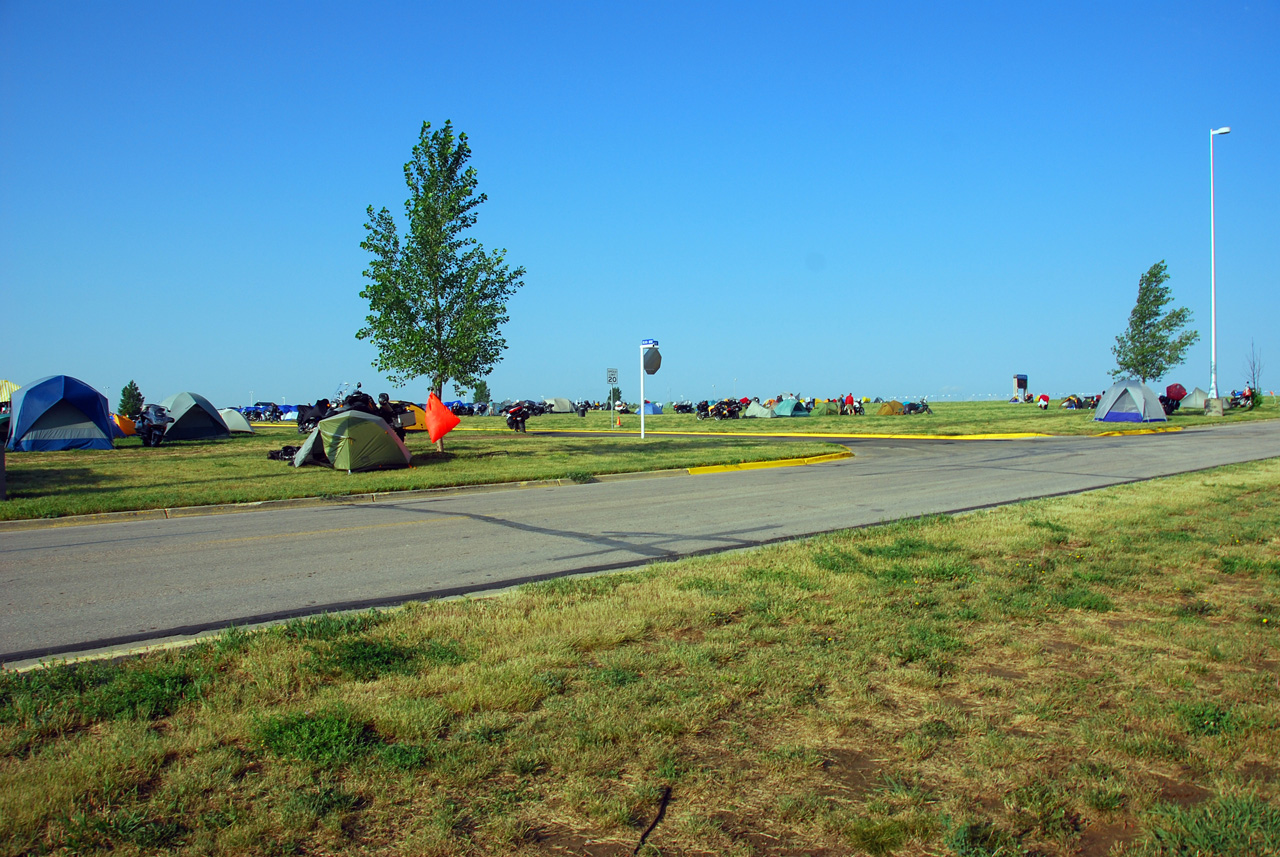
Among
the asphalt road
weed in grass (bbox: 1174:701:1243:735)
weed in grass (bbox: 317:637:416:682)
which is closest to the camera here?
weed in grass (bbox: 1174:701:1243:735)

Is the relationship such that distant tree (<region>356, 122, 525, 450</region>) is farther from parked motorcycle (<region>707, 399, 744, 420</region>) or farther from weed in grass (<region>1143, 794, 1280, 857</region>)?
parked motorcycle (<region>707, 399, 744, 420</region>)

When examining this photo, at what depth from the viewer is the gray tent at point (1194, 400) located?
52.3 m

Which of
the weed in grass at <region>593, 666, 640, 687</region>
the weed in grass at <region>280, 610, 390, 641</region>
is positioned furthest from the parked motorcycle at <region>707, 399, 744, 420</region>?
the weed in grass at <region>593, 666, 640, 687</region>

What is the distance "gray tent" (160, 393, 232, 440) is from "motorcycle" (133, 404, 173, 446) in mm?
307

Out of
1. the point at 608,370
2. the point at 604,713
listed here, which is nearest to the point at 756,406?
the point at 608,370

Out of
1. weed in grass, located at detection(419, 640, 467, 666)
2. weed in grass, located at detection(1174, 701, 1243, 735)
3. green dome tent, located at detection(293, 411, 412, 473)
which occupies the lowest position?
weed in grass, located at detection(1174, 701, 1243, 735)

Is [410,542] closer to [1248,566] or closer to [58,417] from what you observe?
[1248,566]

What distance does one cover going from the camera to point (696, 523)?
1068 centimetres

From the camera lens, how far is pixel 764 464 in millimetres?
20531

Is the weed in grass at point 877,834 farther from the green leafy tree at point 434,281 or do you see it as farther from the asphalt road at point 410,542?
the green leafy tree at point 434,281

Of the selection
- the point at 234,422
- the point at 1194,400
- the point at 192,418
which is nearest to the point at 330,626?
the point at 192,418

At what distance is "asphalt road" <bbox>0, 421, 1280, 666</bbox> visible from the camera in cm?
645

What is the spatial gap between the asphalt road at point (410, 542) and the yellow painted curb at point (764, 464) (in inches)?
45.9

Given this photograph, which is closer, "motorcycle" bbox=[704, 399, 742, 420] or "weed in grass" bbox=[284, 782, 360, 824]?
"weed in grass" bbox=[284, 782, 360, 824]
